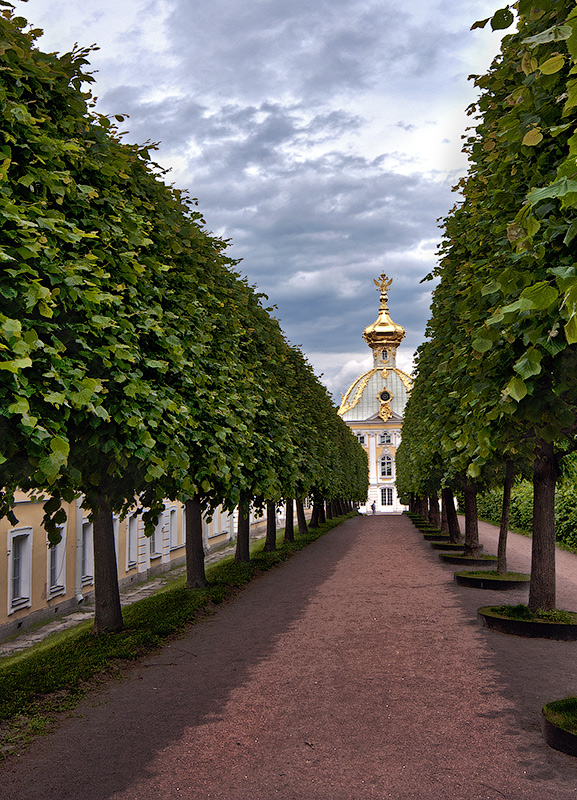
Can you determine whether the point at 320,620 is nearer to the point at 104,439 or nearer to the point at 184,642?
the point at 184,642

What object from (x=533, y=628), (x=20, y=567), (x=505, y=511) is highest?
(x=505, y=511)

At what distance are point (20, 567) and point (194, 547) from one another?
4447 millimetres

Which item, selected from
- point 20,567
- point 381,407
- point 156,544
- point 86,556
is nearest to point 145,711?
point 20,567

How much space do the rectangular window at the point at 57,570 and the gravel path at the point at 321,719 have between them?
6.78 m

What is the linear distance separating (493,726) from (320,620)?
6385 mm

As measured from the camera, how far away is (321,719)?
7.16m

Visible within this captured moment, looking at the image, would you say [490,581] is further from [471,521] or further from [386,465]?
[386,465]

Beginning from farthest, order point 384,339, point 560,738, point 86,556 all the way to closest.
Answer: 1. point 384,339
2. point 86,556
3. point 560,738

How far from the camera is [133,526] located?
933 inches

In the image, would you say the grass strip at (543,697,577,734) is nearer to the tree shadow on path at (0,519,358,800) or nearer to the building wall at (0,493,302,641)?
the tree shadow on path at (0,519,358,800)

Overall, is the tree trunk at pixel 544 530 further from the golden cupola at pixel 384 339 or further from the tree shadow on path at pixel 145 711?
the golden cupola at pixel 384 339

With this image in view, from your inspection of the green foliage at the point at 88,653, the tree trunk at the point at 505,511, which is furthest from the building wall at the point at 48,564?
the tree trunk at the point at 505,511

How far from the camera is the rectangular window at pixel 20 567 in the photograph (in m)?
16.1

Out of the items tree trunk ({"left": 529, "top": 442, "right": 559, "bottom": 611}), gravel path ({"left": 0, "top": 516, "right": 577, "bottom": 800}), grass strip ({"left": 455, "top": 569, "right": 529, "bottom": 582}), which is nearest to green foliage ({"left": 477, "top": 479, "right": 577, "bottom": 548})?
tree trunk ({"left": 529, "top": 442, "right": 559, "bottom": 611})
